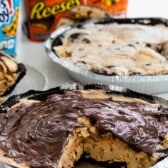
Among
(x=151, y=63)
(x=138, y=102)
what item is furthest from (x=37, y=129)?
(x=151, y=63)

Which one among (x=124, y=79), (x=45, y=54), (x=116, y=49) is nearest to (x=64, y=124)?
(x=124, y=79)

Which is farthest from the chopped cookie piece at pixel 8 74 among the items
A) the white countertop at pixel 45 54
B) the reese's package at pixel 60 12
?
the reese's package at pixel 60 12

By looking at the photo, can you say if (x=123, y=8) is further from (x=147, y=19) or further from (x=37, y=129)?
(x=37, y=129)

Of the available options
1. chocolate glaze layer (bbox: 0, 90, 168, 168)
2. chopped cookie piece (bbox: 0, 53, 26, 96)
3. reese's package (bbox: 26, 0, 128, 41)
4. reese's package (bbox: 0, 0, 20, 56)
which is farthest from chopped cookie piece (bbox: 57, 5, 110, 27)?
chocolate glaze layer (bbox: 0, 90, 168, 168)

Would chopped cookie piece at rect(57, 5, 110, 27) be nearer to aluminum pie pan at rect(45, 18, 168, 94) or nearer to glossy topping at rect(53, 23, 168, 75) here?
glossy topping at rect(53, 23, 168, 75)

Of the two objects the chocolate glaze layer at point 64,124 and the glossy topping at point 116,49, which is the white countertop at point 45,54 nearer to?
the glossy topping at point 116,49

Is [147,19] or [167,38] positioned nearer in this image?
[167,38]
